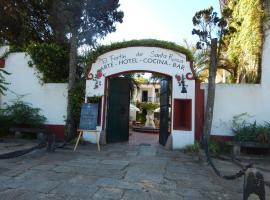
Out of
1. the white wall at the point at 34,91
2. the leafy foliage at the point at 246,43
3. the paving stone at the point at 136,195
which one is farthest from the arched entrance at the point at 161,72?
the paving stone at the point at 136,195

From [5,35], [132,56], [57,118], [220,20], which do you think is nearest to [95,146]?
[57,118]

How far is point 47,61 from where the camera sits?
11.4 meters

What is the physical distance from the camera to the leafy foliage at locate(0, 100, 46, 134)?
10.9 metres

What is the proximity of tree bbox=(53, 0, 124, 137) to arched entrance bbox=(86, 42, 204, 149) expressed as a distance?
0.89m

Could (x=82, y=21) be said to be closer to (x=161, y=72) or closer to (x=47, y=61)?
(x=47, y=61)

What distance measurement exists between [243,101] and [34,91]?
7.36m

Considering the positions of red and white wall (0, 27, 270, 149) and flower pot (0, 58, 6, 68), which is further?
flower pot (0, 58, 6, 68)

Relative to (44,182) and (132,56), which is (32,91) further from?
(44,182)

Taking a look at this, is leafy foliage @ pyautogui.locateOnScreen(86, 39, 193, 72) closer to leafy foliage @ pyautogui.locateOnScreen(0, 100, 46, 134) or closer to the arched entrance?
the arched entrance

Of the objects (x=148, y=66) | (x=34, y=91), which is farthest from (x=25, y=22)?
(x=148, y=66)

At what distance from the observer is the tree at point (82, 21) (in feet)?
35.0

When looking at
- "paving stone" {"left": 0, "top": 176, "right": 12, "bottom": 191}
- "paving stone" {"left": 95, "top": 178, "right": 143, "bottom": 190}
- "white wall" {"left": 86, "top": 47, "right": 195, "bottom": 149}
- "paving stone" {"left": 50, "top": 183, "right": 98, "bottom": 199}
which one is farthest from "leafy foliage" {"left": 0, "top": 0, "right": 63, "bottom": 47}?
"paving stone" {"left": 50, "top": 183, "right": 98, "bottom": 199}

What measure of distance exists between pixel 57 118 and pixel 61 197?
681cm

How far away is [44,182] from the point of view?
17.7 feet
